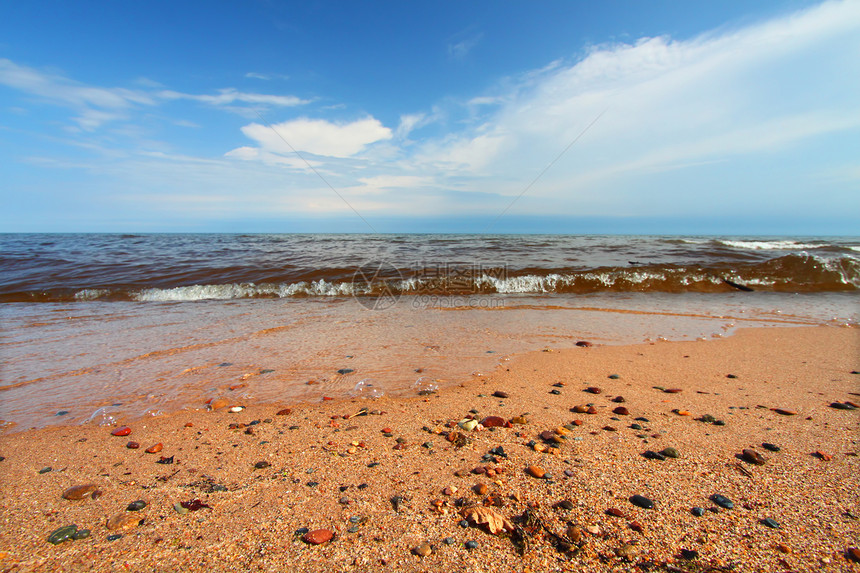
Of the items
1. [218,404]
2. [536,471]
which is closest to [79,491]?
[218,404]

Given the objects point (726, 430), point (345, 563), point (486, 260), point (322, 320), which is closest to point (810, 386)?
point (726, 430)

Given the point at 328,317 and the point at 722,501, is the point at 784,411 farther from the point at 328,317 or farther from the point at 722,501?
the point at 328,317

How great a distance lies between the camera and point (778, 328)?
5332 mm

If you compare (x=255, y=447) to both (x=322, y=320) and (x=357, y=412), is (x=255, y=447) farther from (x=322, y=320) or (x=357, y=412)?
(x=322, y=320)

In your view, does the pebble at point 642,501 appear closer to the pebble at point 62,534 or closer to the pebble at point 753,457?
the pebble at point 753,457

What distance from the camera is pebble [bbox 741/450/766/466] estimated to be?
6.57 ft

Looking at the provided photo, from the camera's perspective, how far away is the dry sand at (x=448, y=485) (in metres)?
1.42

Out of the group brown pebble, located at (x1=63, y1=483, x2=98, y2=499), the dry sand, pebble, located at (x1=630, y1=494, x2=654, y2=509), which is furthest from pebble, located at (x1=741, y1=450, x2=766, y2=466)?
brown pebble, located at (x1=63, y1=483, x2=98, y2=499)

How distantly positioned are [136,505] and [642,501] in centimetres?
240

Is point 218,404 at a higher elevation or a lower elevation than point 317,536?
lower

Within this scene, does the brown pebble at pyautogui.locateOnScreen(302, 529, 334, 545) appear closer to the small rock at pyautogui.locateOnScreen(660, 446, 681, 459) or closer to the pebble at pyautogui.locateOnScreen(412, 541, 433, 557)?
the pebble at pyautogui.locateOnScreen(412, 541, 433, 557)

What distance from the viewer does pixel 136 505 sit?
1.72m

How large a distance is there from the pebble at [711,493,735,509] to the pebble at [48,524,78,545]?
2875 millimetres

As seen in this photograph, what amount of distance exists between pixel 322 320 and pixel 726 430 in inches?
214
